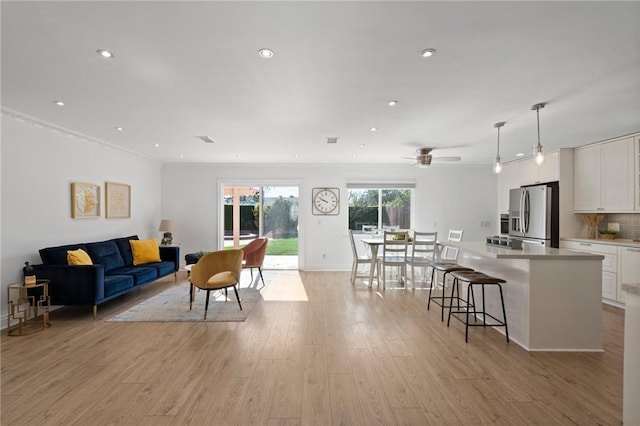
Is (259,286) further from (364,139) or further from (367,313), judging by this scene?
(364,139)

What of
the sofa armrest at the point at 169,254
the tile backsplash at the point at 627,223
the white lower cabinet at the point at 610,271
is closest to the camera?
the white lower cabinet at the point at 610,271

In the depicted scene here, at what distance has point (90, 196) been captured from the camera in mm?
4754

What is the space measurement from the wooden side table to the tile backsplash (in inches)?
319

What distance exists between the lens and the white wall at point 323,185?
7.03 meters

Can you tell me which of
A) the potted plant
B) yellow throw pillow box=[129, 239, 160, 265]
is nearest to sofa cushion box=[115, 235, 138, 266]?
yellow throw pillow box=[129, 239, 160, 265]

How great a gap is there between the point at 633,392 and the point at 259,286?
15.5 feet

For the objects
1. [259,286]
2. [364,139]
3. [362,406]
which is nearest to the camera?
[362,406]

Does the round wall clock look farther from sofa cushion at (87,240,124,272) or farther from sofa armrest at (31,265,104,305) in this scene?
sofa armrest at (31,265,104,305)

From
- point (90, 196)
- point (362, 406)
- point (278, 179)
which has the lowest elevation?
point (362, 406)

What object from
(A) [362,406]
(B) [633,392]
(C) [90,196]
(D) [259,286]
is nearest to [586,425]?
(B) [633,392]

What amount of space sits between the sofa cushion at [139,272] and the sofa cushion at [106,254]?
95 mm

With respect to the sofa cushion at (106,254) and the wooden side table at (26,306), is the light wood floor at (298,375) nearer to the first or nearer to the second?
the wooden side table at (26,306)

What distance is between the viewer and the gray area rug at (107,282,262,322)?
3789 millimetres

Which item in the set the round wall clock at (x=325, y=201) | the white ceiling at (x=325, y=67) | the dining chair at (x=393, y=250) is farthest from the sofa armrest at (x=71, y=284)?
the round wall clock at (x=325, y=201)
